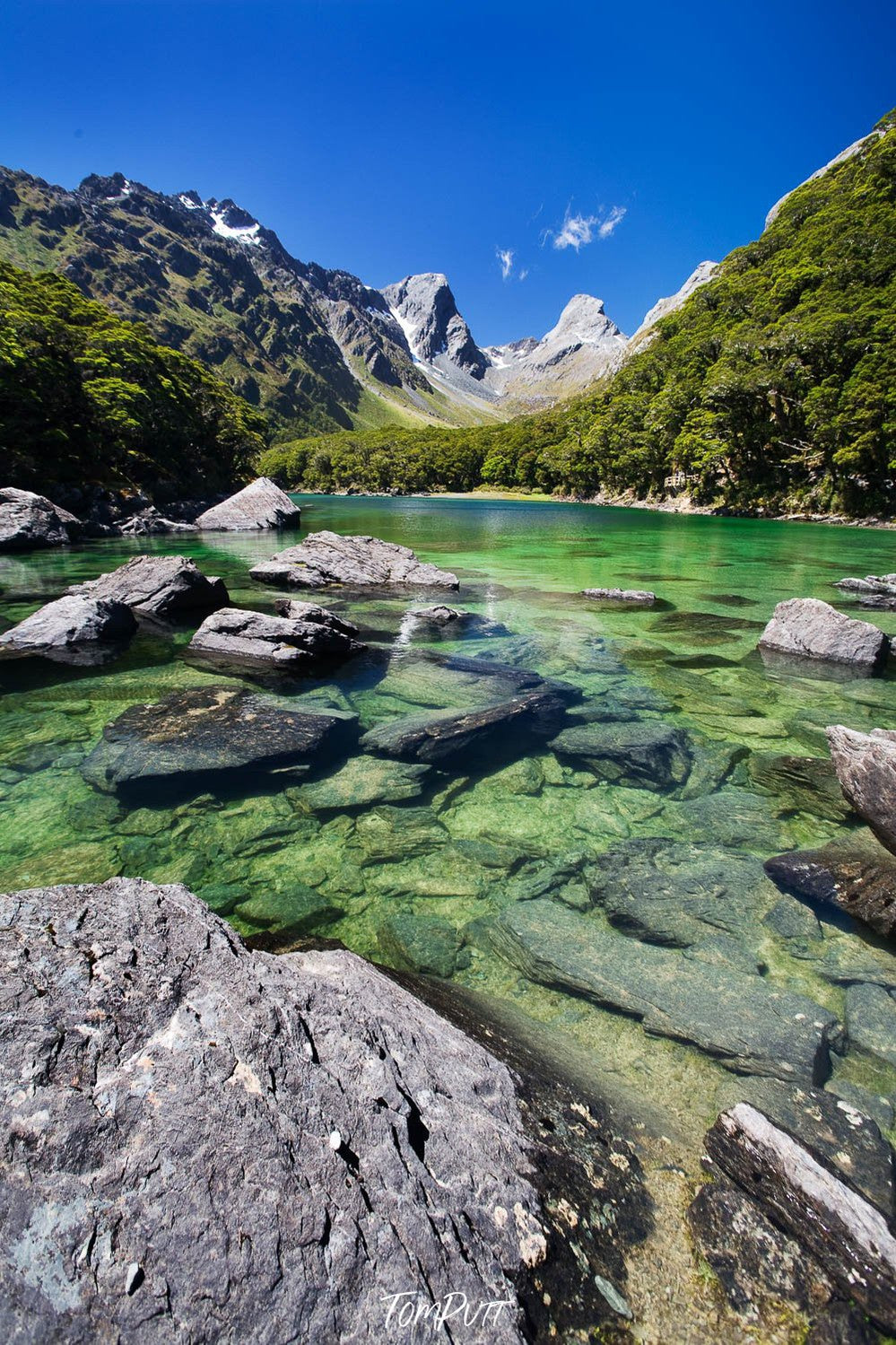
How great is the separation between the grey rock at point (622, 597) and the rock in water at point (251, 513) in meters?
35.8

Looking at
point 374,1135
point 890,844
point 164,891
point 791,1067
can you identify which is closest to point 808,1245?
point 791,1067

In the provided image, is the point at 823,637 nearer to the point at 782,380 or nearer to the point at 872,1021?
the point at 872,1021

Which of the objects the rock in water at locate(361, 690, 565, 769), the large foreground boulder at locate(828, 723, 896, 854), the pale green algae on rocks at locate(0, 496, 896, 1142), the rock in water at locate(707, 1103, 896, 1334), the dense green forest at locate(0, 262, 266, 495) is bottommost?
the pale green algae on rocks at locate(0, 496, 896, 1142)

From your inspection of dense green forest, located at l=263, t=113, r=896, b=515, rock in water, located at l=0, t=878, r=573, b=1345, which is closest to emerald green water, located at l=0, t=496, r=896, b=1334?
rock in water, located at l=0, t=878, r=573, b=1345

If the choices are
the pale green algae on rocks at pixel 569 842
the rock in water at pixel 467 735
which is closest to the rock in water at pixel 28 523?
the pale green algae on rocks at pixel 569 842

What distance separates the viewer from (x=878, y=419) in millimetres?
48375

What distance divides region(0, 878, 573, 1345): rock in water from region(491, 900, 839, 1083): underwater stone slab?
1534 millimetres

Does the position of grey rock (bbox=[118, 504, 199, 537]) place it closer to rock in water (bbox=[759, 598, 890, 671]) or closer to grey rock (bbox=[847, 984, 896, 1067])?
rock in water (bbox=[759, 598, 890, 671])

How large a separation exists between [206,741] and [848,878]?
778cm

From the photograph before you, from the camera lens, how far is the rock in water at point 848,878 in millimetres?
5074

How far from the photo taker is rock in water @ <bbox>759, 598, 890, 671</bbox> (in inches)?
486

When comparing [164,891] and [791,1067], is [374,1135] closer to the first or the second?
[164,891]

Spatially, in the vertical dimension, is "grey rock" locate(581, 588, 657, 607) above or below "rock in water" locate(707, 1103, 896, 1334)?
below

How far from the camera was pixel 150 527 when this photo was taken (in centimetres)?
4272
